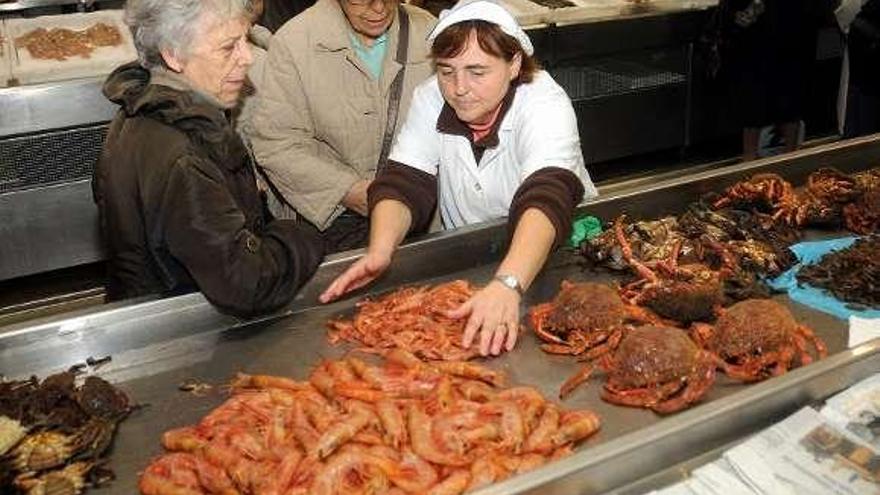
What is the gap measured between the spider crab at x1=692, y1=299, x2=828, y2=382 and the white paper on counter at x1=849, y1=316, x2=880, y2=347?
0.13 m

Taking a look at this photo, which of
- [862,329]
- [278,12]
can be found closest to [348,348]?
[862,329]

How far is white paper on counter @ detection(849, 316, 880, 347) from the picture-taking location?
9.43 ft

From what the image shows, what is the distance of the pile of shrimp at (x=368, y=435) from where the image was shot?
220 centimetres

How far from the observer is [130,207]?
2.72m

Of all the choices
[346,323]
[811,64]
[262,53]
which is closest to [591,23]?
[811,64]

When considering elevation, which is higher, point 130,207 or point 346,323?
point 130,207

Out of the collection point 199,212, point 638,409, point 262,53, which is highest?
point 262,53

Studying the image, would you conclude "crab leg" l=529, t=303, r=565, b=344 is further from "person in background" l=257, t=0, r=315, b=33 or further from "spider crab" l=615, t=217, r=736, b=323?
"person in background" l=257, t=0, r=315, b=33

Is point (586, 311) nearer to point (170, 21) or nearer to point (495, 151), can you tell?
point (495, 151)

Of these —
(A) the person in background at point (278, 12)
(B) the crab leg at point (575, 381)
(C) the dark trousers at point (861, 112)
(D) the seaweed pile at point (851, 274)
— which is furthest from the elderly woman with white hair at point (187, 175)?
(C) the dark trousers at point (861, 112)

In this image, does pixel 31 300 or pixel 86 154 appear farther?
pixel 31 300

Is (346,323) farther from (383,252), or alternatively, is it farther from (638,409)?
(638,409)

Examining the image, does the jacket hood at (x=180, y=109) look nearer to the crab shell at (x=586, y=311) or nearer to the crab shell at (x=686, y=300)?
the crab shell at (x=586, y=311)

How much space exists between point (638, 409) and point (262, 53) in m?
2.38
